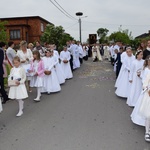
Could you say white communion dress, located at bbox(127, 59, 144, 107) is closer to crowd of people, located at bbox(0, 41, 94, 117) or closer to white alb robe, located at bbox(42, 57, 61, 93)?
crowd of people, located at bbox(0, 41, 94, 117)

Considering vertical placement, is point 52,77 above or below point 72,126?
above

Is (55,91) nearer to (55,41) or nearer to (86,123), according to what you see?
(86,123)

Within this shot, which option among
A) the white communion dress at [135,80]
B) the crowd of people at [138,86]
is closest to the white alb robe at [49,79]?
the crowd of people at [138,86]

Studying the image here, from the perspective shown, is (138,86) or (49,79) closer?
(138,86)

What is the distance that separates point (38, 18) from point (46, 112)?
4539cm

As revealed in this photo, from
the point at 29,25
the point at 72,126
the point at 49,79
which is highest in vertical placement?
the point at 29,25

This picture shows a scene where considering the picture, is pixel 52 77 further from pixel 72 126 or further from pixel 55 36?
pixel 55 36

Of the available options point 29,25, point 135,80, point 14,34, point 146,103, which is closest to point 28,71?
point 135,80

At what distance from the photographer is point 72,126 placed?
17.8ft

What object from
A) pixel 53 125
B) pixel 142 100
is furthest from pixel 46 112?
pixel 142 100

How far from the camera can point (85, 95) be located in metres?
8.68

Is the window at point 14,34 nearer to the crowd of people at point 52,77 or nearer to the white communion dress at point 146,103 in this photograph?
the crowd of people at point 52,77

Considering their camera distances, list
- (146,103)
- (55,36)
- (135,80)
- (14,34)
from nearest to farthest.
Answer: (146,103), (135,80), (55,36), (14,34)

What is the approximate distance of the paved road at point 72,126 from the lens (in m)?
4.48
